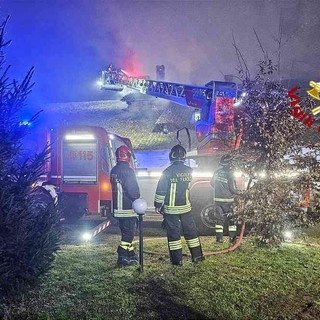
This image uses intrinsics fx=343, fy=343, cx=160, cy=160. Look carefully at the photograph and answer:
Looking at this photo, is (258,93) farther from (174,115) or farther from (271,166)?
(174,115)

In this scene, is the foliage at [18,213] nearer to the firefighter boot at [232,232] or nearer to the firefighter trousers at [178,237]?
the firefighter trousers at [178,237]

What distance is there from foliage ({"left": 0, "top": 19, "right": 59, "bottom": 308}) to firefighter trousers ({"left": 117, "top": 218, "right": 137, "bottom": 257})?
143cm

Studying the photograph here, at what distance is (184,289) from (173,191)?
5.68 feet

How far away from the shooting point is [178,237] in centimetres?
549

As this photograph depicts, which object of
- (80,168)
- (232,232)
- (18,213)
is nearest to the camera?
(18,213)

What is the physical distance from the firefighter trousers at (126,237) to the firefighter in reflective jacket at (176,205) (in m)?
0.50

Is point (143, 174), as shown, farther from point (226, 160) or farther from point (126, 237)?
point (126, 237)

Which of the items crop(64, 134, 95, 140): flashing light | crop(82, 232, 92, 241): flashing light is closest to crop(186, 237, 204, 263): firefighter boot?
crop(82, 232, 92, 241): flashing light

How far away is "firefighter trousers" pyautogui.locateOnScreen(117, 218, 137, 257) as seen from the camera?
545cm

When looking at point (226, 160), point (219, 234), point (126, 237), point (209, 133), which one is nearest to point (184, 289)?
point (126, 237)

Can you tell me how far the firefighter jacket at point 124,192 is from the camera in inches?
220

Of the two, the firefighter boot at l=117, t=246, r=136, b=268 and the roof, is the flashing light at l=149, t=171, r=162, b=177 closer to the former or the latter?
the firefighter boot at l=117, t=246, r=136, b=268

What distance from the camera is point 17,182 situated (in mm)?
4012

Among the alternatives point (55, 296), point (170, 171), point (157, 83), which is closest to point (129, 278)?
point (55, 296)
